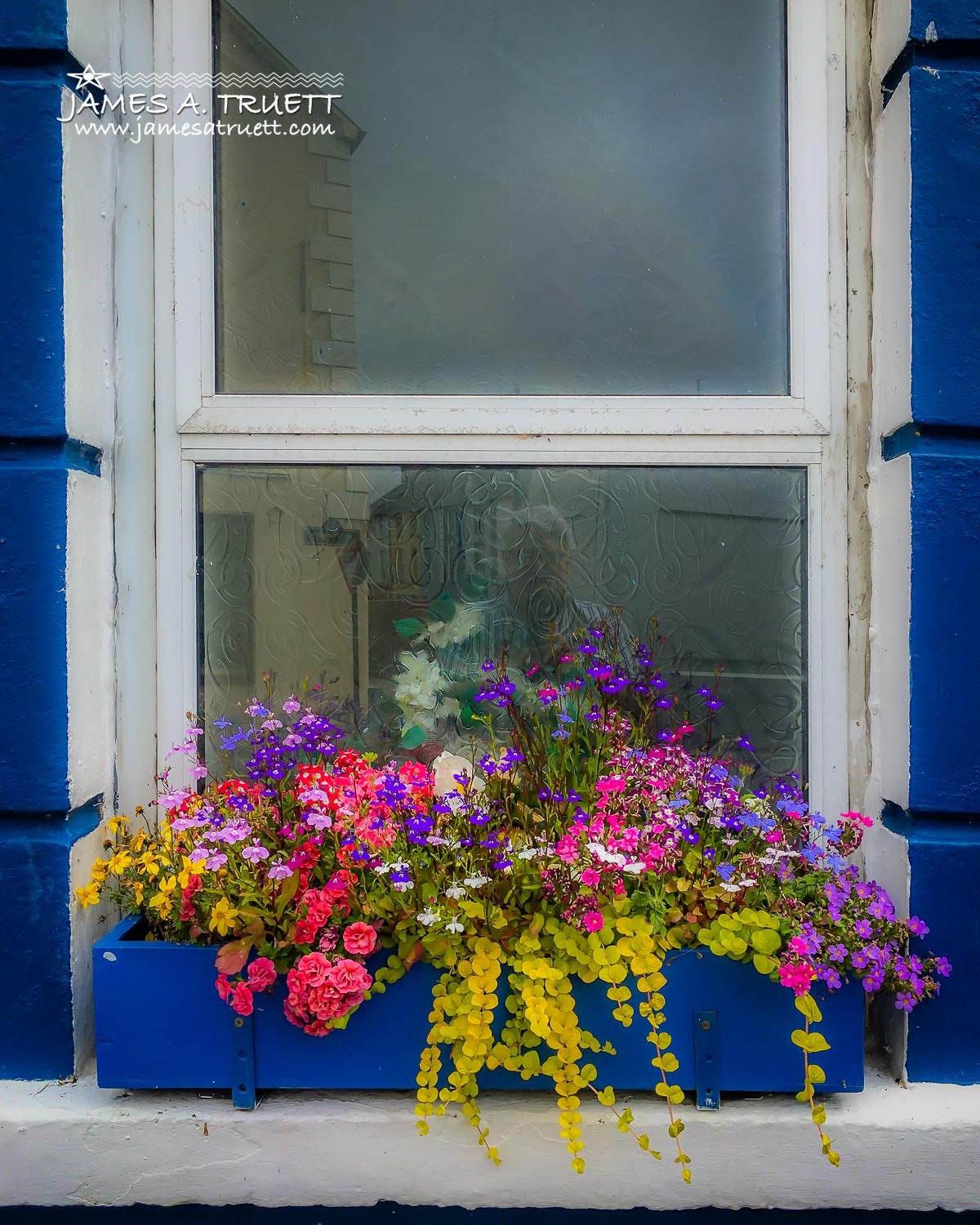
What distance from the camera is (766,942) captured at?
3.98ft

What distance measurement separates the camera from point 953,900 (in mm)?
1350

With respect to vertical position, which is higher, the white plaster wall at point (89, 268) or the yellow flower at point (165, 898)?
the white plaster wall at point (89, 268)

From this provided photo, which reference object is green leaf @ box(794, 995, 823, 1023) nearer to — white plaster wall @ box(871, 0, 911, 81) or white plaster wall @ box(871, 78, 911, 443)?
white plaster wall @ box(871, 78, 911, 443)

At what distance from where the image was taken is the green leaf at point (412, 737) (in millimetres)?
1591

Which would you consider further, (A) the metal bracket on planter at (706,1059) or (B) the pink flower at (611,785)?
(B) the pink flower at (611,785)

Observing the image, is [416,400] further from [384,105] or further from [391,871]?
[391,871]

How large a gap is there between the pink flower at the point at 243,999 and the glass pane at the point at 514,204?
1019 mm

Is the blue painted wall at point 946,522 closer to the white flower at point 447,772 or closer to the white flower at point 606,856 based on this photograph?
the white flower at point 606,856

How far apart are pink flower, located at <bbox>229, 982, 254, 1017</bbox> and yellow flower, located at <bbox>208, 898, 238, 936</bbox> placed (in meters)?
0.08

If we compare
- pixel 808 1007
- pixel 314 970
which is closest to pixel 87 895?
pixel 314 970

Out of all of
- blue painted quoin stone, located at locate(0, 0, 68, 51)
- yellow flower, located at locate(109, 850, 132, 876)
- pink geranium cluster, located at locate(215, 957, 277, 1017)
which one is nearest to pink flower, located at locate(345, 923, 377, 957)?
pink geranium cluster, located at locate(215, 957, 277, 1017)

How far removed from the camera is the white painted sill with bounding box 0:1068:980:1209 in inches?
50.0

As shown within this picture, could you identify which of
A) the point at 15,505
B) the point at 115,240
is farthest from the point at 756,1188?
the point at 115,240

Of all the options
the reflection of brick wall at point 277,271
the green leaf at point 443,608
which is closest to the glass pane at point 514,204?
the reflection of brick wall at point 277,271
